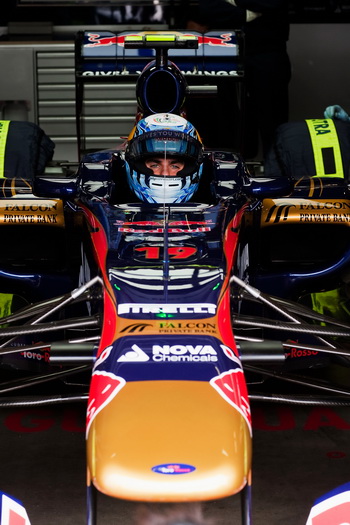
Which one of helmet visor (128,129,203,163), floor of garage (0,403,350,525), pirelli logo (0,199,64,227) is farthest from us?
pirelli logo (0,199,64,227)

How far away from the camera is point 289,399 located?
2707 mm

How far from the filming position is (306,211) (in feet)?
12.0

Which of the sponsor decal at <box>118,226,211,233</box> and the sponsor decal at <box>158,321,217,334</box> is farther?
the sponsor decal at <box>118,226,211,233</box>

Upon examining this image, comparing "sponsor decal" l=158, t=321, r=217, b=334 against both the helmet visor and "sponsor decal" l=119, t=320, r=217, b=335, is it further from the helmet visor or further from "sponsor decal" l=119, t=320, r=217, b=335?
the helmet visor

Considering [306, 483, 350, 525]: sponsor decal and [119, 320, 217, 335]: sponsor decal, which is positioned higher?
[119, 320, 217, 335]: sponsor decal

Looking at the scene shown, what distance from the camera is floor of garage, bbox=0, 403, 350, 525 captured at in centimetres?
256

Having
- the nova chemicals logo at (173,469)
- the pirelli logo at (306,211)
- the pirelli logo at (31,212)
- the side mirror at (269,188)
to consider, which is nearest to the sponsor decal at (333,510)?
the nova chemicals logo at (173,469)

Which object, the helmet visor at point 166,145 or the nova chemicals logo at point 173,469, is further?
the helmet visor at point 166,145

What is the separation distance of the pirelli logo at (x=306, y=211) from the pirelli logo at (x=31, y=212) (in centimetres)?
91

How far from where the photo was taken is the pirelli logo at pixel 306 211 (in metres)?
3.63

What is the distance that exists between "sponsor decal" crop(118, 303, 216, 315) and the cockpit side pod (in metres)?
0.12

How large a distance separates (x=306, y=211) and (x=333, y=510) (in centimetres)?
194

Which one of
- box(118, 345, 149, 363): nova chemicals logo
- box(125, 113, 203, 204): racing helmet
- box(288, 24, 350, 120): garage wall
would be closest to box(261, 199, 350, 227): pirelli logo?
box(125, 113, 203, 204): racing helmet

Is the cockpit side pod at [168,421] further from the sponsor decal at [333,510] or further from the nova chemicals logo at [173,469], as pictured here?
the sponsor decal at [333,510]
